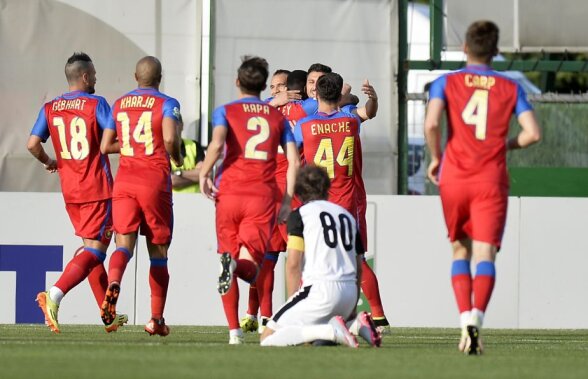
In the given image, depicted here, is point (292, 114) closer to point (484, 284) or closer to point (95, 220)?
point (95, 220)

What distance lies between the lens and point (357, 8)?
1616cm

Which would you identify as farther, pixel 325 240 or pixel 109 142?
pixel 109 142

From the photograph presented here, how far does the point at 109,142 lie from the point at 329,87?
174cm

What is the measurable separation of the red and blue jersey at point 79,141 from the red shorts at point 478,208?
3460 millimetres

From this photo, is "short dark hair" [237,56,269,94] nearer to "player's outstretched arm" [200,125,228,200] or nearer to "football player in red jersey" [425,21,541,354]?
"player's outstretched arm" [200,125,228,200]

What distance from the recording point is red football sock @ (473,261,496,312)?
8562mm

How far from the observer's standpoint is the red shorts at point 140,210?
10.5 metres

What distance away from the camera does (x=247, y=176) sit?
31.7ft

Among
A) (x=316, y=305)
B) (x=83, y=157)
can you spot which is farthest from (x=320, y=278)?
(x=83, y=157)

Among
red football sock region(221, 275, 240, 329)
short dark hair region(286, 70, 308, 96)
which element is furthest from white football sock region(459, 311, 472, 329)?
short dark hair region(286, 70, 308, 96)

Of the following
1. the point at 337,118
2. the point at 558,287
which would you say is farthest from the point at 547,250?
the point at 337,118

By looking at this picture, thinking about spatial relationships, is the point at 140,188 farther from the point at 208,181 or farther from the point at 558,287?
the point at 558,287

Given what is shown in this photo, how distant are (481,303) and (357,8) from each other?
26.6 ft

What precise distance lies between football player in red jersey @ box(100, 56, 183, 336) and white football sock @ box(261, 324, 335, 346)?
5.20ft
